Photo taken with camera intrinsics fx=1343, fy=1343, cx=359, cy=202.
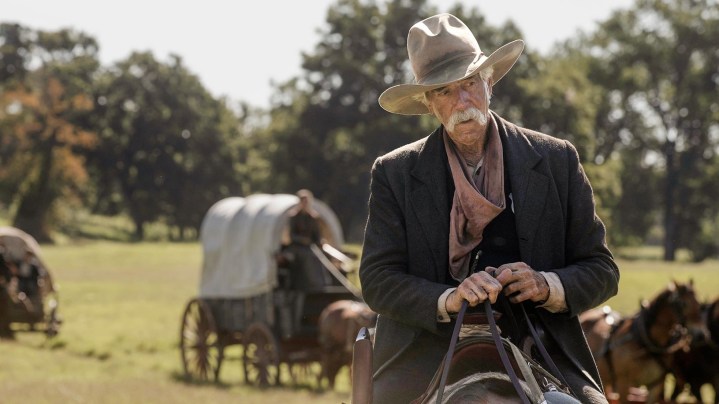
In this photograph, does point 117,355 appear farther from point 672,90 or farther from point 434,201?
point 672,90

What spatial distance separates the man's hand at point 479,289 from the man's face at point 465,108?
0.56m

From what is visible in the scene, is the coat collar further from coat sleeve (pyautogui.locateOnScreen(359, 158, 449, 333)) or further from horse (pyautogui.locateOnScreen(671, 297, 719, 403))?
horse (pyautogui.locateOnScreen(671, 297, 719, 403))

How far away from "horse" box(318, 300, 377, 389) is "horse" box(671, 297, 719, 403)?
499 cm

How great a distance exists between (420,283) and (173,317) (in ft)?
90.2

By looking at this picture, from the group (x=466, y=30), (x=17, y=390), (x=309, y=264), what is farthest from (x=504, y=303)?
(x=309, y=264)

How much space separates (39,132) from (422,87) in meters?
77.3

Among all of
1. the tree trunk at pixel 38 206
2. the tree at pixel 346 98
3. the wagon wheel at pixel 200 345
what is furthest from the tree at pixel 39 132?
the wagon wheel at pixel 200 345

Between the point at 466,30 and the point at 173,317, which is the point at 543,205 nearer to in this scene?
the point at 466,30

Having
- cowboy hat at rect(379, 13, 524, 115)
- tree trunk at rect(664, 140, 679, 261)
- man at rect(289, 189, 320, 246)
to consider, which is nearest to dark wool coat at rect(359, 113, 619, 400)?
cowboy hat at rect(379, 13, 524, 115)

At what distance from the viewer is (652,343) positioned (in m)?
12.6

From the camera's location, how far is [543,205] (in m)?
4.09

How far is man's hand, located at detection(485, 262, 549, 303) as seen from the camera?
12.4 feet

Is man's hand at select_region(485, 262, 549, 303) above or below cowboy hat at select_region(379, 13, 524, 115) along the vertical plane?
below

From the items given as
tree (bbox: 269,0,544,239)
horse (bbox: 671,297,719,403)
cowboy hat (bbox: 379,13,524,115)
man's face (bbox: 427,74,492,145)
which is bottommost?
horse (bbox: 671,297,719,403)
